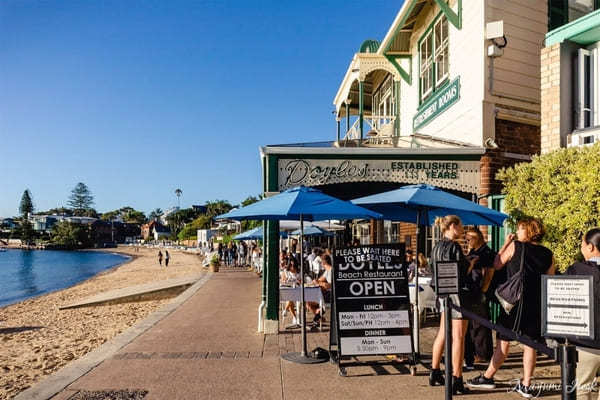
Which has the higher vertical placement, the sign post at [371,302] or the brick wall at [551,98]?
the brick wall at [551,98]

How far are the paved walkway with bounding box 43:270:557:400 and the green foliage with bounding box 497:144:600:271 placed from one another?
1.60m

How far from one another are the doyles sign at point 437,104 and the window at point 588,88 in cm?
240

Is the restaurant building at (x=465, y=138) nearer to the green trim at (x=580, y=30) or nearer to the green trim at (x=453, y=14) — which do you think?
the green trim at (x=453, y=14)

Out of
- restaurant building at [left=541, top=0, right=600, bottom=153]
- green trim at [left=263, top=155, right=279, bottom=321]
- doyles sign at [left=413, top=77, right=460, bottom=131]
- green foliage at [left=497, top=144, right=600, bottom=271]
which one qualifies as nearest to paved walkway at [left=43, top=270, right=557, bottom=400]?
green trim at [left=263, top=155, right=279, bottom=321]

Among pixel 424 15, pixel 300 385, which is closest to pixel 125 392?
pixel 300 385

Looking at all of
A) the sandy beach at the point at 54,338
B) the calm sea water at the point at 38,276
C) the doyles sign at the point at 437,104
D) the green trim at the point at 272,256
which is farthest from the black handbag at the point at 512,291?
the calm sea water at the point at 38,276

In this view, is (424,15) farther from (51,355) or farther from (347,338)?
(51,355)

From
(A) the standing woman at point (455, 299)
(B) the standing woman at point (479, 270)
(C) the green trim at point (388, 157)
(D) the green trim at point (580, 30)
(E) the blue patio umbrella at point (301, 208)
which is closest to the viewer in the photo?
(A) the standing woman at point (455, 299)

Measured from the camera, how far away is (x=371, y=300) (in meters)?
5.79

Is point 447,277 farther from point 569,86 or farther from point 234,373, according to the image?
point 569,86

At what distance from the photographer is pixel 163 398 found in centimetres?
492

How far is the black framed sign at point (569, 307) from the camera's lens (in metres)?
2.61

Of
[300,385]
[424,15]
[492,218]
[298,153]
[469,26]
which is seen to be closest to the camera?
[300,385]

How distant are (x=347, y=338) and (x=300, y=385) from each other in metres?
0.74
